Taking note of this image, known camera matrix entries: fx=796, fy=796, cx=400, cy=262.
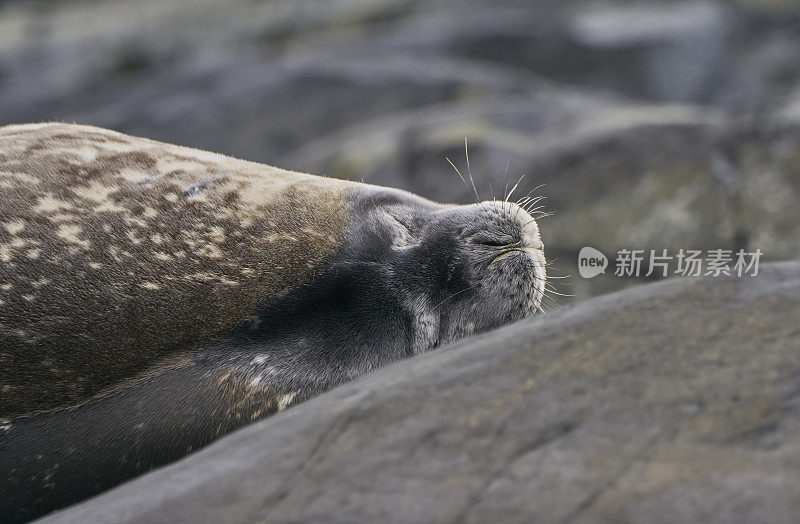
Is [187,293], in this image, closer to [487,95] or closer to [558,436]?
[558,436]

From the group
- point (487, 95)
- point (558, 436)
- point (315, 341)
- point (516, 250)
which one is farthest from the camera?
point (487, 95)

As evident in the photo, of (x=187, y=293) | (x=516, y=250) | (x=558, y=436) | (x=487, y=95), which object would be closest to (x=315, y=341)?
(x=187, y=293)

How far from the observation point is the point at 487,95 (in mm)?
10461

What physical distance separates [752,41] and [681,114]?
6.56 metres

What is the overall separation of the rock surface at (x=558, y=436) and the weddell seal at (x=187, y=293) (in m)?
0.64

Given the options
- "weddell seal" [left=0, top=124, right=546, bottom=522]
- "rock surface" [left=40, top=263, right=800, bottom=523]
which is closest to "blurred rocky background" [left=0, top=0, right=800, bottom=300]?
"weddell seal" [left=0, top=124, right=546, bottom=522]

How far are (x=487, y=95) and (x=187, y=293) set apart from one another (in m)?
8.37

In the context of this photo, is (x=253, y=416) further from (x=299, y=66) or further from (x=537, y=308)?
(x=299, y=66)

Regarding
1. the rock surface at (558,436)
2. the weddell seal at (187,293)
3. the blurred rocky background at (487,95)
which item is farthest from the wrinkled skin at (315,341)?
the blurred rocky background at (487,95)

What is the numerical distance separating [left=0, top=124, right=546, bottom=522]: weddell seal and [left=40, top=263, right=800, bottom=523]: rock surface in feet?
2.11

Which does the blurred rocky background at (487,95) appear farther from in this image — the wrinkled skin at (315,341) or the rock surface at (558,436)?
the rock surface at (558,436)

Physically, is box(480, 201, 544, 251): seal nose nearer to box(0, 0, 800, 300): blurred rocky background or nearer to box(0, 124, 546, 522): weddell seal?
box(0, 124, 546, 522): weddell seal

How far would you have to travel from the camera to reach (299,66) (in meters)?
11.3

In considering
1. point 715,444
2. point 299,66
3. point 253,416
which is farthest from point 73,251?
point 299,66
